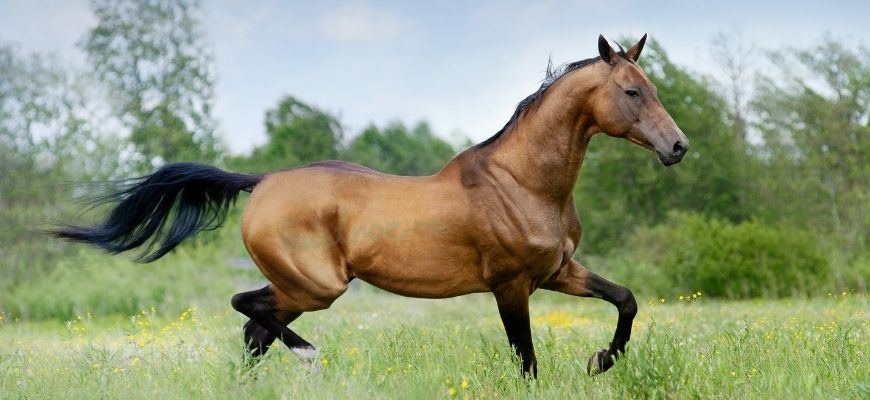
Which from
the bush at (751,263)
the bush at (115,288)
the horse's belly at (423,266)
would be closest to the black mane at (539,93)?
the horse's belly at (423,266)

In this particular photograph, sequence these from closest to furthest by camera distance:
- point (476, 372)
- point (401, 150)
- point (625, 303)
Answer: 1. point (625, 303)
2. point (476, 372)
3. point (401, 150)

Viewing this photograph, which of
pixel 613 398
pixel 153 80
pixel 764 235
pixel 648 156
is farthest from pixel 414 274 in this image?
pixel 648 156

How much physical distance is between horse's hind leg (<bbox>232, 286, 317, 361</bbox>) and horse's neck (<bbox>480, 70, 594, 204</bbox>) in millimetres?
1686

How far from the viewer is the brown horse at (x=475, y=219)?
5254mm

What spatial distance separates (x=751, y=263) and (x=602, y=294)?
13.2 metres

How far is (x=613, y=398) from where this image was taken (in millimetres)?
5047

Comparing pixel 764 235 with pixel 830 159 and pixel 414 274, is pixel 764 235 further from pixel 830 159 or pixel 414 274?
pixel 414 274

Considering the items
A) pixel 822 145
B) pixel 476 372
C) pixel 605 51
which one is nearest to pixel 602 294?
pixel 476 372

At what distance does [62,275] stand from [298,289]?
49.6ft

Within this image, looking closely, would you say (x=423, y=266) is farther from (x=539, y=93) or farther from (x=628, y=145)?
(x=628, y=145)

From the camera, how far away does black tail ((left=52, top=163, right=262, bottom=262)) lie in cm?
609

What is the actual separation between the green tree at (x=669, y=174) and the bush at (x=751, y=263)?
6.64m

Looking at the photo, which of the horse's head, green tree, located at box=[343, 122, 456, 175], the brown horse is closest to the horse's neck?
the brown horse

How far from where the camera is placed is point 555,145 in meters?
5.39
